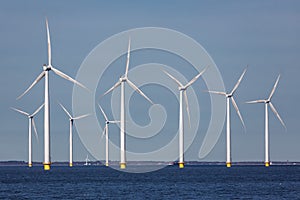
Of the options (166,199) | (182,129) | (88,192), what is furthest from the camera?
(182,129)

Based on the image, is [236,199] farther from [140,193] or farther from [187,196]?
[140,193]

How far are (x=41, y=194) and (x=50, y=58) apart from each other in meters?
42.6

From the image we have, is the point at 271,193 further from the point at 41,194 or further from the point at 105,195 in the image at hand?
the point at 41,194

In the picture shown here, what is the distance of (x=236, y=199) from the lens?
98.6 metres

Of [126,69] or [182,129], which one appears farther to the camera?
[182,129]

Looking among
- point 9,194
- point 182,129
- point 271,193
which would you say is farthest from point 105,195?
point 182,129

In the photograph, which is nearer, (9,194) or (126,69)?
(9,194)

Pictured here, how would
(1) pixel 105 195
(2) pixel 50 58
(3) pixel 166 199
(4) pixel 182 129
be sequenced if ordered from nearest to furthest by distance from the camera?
(3) pixel 166 199 → (1) pixel 105 195 → (2) pixel 50 58 → (4) pixel 182 129

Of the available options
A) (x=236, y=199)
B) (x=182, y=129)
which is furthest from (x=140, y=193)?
(x=182, y=129)

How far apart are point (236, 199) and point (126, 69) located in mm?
73225

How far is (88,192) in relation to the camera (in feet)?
370

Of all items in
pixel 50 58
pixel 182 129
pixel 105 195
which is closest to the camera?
pixel 105 195

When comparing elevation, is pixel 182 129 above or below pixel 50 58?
below

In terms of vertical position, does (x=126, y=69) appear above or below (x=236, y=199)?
above
